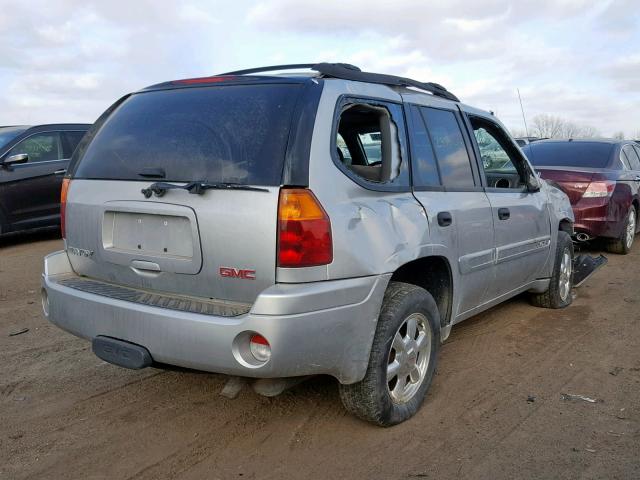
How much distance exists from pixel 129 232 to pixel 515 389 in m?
2.52

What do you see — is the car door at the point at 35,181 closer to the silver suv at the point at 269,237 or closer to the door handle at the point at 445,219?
the silver suv at the point at 269,237

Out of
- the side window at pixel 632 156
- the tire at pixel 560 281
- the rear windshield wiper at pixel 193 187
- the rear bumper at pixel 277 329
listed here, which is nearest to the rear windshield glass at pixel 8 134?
the rear bumper at pixel 277 329

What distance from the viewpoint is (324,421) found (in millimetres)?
3430

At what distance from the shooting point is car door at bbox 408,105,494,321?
3613 millimetres

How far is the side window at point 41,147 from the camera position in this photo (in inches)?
352

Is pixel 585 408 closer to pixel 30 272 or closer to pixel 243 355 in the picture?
pixel 243 355

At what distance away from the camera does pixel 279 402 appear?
3.69 m

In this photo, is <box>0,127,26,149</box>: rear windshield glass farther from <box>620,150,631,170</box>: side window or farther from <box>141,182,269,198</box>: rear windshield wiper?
<box>620,150,631,170</box>: side window

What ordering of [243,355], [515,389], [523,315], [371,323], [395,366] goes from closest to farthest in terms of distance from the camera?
[243,355]
[371,323]
[395,366]
[515,389]
[523,315]

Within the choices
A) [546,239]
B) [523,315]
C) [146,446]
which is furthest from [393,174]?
[523,315]

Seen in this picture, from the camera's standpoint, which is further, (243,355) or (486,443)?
(486,443)

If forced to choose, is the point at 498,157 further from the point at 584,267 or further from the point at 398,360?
the point at 584,267

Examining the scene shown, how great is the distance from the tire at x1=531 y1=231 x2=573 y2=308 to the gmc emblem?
3591mm

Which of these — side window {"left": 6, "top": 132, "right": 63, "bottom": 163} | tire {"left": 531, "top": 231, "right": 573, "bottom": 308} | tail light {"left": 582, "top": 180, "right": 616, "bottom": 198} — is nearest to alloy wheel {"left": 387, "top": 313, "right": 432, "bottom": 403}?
tire {"left": 531, "top": 231, "right": 573, "bottom": 308}
